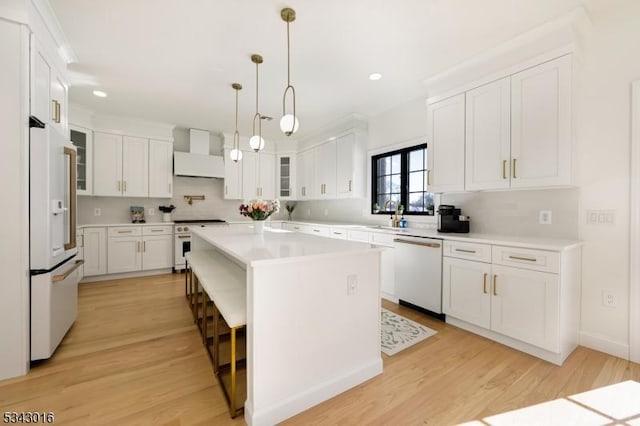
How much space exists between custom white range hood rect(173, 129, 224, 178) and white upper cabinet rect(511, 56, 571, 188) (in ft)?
15.8

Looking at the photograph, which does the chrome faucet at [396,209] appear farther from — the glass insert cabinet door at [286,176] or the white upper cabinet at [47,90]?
the white upper cabinet at [47,90]

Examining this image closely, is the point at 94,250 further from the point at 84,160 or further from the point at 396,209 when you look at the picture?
the point at 396,209

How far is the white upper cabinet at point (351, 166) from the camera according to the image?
4473 millimetres

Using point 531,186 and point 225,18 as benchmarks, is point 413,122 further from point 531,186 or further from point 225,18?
point 225,18

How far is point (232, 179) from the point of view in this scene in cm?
569

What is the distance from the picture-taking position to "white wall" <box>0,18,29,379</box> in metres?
1.86

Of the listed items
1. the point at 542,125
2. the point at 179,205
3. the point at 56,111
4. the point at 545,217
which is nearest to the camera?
the point at 542,125

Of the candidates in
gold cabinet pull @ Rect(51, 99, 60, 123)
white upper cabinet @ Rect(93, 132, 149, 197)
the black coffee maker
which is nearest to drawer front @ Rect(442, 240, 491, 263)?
the black coffee maker

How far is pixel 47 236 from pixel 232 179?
3765 mm

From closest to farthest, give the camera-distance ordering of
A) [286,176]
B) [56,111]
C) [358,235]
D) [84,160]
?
1. [56,111]
2. [358,235]
3. [84,160]
4. [286,176]

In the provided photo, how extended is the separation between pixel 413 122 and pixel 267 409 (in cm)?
365

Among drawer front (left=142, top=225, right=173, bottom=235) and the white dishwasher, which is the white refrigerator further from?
the white dishwasher

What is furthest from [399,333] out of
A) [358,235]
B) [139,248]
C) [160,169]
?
[160,169]

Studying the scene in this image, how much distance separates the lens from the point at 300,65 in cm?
290
